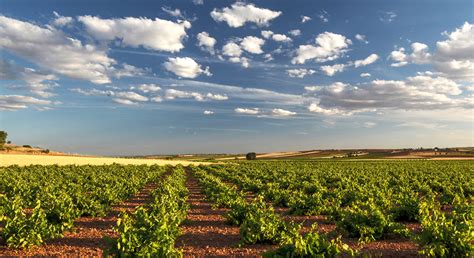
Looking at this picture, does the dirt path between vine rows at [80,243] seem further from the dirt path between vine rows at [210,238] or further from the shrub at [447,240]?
the shrub at [447,240]

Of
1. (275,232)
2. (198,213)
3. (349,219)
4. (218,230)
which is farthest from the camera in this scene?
(198,213)

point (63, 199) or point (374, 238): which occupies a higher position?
point (63, 199)

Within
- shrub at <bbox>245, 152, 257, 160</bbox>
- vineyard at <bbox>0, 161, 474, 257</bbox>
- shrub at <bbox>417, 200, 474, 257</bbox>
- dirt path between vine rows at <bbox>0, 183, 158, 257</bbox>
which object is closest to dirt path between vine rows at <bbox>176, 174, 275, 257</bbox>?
vineyard at <bbox>0, 161, 474, 257</bbox>

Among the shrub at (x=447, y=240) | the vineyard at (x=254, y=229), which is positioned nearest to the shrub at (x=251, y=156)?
the vineyard at (x=254, y=229)

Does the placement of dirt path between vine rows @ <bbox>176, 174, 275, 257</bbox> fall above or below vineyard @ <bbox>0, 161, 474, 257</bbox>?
below

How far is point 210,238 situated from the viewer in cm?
1374

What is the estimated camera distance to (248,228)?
12312mm

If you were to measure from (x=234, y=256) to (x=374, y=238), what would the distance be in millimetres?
4902

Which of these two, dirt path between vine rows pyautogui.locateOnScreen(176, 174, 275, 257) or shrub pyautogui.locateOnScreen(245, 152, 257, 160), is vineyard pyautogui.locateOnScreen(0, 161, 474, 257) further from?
shrub pyautogui.locateOnScreen(245, 152, 257, 160)

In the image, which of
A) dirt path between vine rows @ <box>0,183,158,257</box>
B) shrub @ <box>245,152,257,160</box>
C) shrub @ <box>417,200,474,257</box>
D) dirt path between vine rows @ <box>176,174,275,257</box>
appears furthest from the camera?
shrub @ <box>245,152,257,160</box>

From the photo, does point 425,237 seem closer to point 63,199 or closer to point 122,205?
point 63,199

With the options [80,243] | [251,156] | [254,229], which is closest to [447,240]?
[254,229]

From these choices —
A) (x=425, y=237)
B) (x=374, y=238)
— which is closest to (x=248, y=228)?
(x=374, y=238)

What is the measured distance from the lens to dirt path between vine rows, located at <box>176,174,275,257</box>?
11.8 metres
